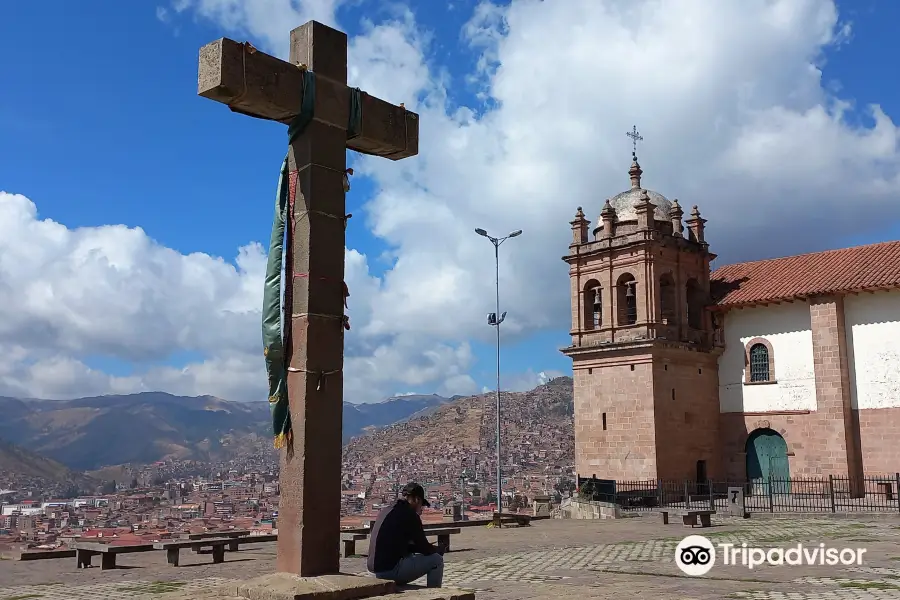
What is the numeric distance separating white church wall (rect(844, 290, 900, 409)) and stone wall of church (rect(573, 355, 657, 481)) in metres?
6.46

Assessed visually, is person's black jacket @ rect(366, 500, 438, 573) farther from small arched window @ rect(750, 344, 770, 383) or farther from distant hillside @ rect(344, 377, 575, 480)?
distant hillside @ rect(344, 377, 575, 480)

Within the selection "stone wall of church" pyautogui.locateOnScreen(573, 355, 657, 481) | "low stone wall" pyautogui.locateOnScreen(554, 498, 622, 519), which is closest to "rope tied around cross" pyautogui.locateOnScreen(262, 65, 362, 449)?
"low stone wall" pyautogui.locateOnScreen(554, 498, 622, 519)

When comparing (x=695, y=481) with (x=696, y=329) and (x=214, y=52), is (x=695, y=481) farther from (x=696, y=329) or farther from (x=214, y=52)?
(x=214, y=52)

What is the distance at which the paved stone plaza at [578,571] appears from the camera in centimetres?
833

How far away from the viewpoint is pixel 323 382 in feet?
16.6

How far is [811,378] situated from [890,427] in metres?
2.82

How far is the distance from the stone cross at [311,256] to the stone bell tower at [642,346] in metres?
23.2

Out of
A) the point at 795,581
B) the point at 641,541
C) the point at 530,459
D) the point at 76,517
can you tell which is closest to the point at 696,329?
the point at 641,541

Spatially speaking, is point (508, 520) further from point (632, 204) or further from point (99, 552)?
point (632, 204)

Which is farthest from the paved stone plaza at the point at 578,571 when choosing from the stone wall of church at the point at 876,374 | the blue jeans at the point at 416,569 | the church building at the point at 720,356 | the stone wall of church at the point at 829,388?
the church building at the point at 720,356

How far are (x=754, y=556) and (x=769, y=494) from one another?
12.8 metres

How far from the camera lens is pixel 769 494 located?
2370cm

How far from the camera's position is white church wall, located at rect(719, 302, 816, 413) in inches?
1083

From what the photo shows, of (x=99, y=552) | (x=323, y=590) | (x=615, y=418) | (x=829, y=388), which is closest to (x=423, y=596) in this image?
(x=323, y=590)
